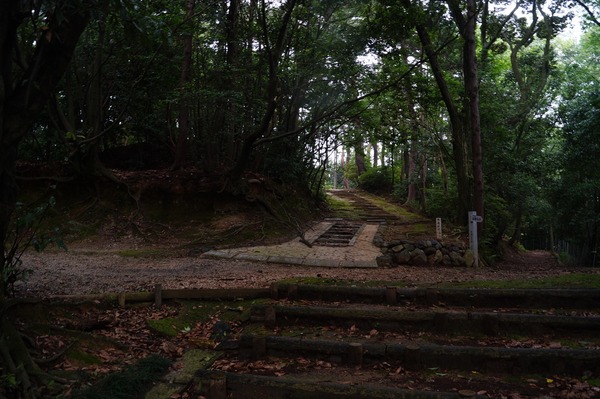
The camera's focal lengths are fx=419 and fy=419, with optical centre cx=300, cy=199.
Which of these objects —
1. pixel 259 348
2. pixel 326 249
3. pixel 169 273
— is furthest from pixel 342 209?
pixel 259 348

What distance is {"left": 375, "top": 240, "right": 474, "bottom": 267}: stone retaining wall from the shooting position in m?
10.1

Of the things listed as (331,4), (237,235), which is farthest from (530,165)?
(237,235)

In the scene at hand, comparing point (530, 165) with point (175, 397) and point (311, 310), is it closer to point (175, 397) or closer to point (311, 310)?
point (311, 310)

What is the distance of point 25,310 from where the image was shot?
4.18m

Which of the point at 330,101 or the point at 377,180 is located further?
the point at 377,180

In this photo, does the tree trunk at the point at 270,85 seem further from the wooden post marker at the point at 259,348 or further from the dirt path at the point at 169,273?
the wooden post marker at the point at 259,348

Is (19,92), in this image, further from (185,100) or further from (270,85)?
(185,100)

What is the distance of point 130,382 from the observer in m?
3.55

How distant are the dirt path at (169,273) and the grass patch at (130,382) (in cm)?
233

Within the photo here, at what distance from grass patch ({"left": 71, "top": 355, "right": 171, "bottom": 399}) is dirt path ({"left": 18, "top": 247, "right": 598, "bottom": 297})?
233 centimetres

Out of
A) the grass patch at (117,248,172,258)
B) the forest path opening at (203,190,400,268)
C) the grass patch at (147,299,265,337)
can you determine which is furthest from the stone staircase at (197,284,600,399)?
the grass patch at (117,248,172,258)

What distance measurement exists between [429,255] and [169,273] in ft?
20.0

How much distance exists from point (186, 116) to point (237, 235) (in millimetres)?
3988

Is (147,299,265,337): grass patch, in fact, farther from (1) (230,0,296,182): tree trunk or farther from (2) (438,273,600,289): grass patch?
(1) (230,0,296,182): tree trunk
